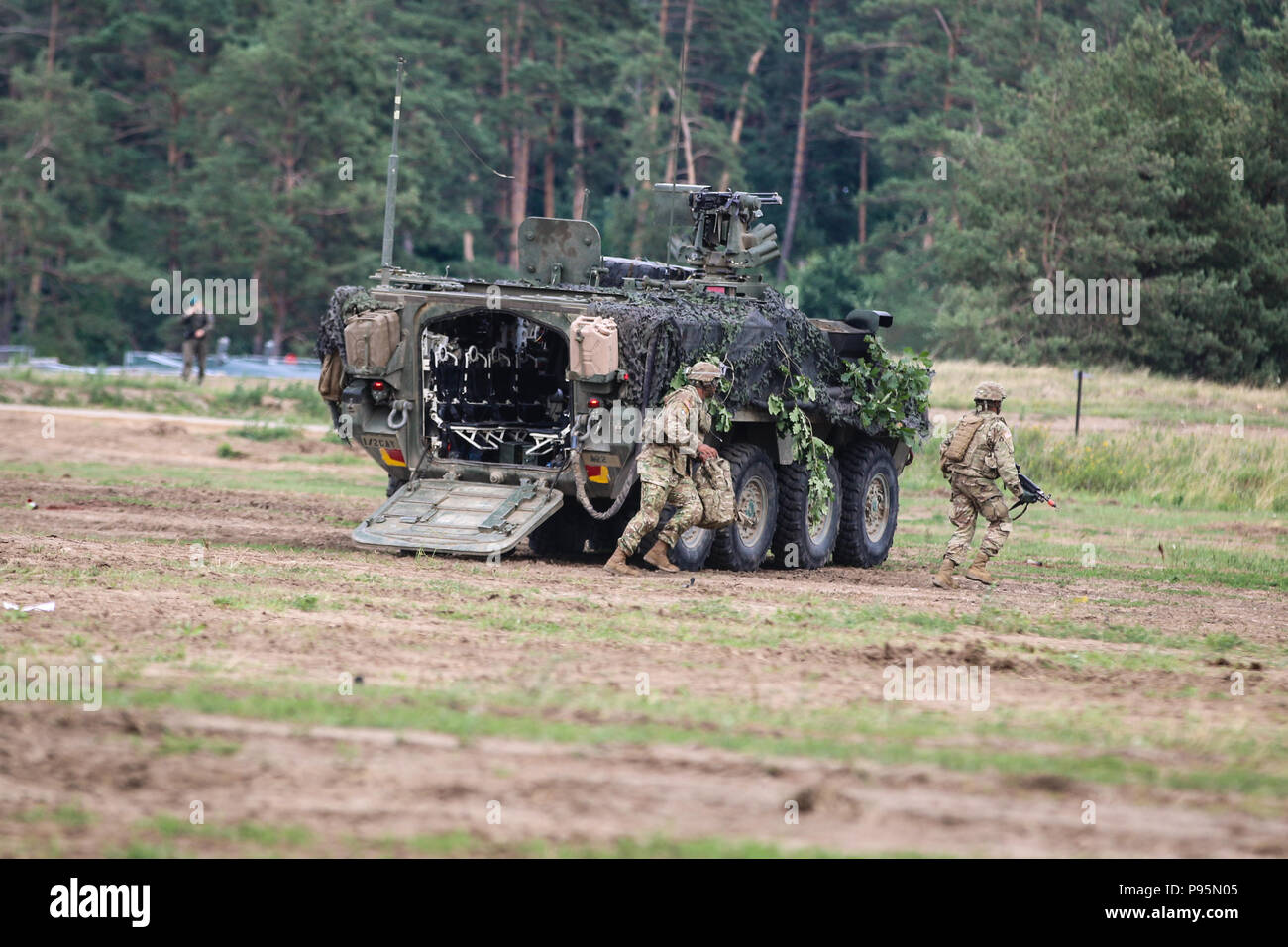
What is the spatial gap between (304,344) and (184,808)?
146ft

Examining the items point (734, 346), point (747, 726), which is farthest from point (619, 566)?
point (747, 726)

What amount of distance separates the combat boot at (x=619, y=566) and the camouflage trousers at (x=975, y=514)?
265 cm

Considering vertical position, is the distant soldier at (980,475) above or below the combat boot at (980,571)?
above

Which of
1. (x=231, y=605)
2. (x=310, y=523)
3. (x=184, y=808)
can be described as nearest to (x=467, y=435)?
(x=310, y=523)

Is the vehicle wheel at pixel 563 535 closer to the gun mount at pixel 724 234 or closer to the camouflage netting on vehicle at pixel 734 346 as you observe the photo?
the camouflage netting on vehicle at pixel 734 346

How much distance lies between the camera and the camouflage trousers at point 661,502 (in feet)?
47.6

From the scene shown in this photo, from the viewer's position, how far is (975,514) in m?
15.5

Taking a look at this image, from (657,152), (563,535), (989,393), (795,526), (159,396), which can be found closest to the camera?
(989,393)

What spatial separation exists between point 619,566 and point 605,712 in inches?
251

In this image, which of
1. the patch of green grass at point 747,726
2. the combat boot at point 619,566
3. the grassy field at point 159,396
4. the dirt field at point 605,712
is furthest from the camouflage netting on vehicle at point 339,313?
the grassy field at point 159,396

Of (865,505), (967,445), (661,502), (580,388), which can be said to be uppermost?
(580,388)

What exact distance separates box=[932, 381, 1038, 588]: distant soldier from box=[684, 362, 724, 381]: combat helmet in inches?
81.2

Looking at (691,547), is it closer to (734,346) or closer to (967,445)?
(734,346)

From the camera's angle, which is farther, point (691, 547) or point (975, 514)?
point (975, 514)
